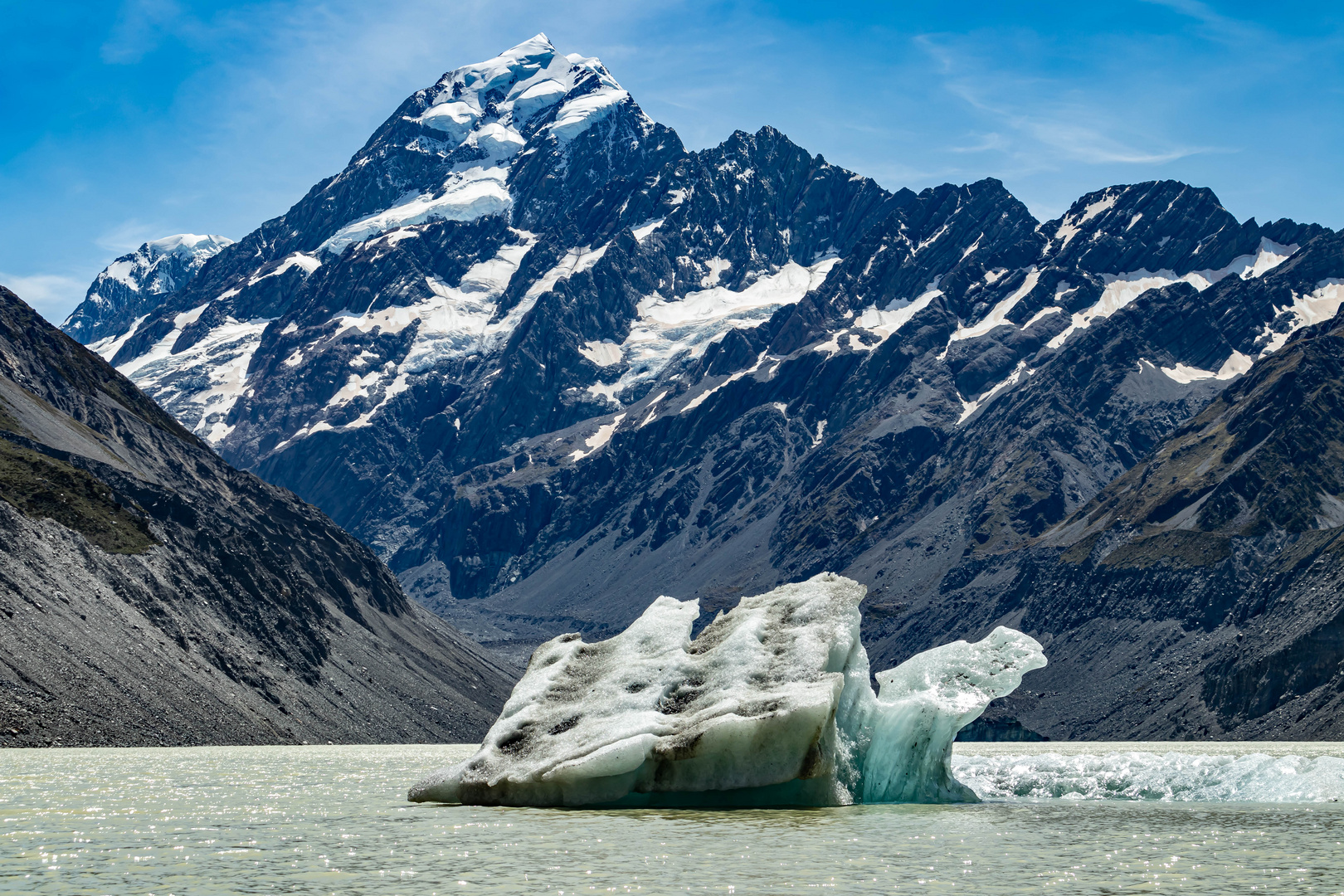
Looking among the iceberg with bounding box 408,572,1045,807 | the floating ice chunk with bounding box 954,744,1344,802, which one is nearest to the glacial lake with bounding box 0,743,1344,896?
the floating ice chunk with bounding box 954,744,1344,802

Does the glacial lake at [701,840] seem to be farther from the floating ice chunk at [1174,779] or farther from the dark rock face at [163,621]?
the dark rock face at [163,621]

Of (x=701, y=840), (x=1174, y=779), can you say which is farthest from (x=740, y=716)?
(x=1174, y=779)

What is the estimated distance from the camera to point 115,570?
12412 centimetres

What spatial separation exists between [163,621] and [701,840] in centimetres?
10308

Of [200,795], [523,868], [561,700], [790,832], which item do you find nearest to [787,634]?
[561,700]

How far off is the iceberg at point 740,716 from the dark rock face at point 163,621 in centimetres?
5845

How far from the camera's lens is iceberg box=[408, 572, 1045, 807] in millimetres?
41125

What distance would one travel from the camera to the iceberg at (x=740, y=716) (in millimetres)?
41125

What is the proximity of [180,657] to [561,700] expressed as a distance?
84.4 meters

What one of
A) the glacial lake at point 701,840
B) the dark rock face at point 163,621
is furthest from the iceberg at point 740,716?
the dark rock face at point 163,621

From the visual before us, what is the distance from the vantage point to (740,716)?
40688 mm

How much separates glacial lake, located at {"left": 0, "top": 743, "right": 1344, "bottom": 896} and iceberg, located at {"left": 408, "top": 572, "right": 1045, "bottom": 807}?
4.03 ft

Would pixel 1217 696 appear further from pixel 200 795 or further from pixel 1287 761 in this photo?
pixel 200 795

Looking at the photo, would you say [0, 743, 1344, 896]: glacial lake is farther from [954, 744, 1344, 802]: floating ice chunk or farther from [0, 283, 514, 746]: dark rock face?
[0, 283, 514, 746]: dark rock face
